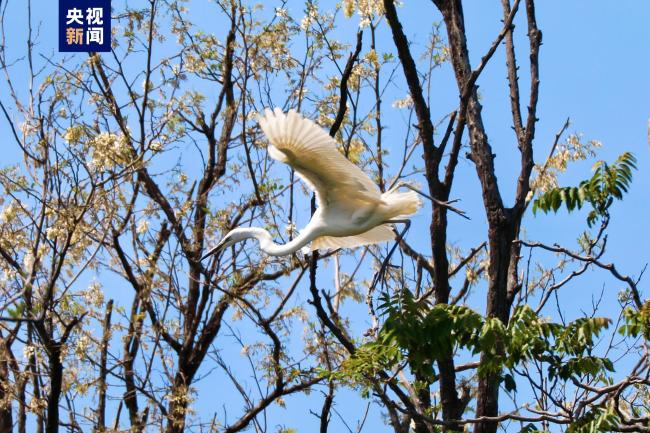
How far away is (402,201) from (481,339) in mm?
1593

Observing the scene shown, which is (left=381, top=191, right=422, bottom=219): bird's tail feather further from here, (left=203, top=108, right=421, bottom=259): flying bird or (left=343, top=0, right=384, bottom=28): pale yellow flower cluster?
(left=343, top=0, right=384, bottom=28): pale yellow flower cluster

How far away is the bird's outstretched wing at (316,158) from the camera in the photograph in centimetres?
555

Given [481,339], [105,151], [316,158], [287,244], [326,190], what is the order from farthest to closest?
[105,151], [287,244], [326,190], [316,158], [481,339]

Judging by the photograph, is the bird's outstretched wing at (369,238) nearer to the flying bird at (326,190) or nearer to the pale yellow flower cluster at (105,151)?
the flying bird at (326,190)

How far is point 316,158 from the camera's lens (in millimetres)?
5820

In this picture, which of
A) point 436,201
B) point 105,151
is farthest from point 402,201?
point 105,151

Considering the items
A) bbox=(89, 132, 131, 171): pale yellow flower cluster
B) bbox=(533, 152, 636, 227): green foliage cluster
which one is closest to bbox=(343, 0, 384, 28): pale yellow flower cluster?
bbox=(89, 132, 131, 171): pale yellow flower cluster

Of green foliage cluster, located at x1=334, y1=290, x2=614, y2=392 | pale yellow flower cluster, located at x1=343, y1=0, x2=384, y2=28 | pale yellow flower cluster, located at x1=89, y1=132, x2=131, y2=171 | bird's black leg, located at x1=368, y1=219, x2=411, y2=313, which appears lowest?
green foliage cluster, located at x1=334, y1=290, x2=614, y2=392

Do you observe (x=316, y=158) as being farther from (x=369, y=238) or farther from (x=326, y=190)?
(x=369, y=238)

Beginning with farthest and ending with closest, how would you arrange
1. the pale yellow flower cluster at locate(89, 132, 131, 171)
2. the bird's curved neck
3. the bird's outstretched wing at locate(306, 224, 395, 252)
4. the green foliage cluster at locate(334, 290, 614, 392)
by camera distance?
the pale yellow flower cluster at locate(89, 132, 131, 171) < the bird's outstretched wing at locate(306, 224, 395, 252) < the bird's curved neck < the green foliage cluster at locate(334, 290, 614, 392)

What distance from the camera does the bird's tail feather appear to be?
20.6ft

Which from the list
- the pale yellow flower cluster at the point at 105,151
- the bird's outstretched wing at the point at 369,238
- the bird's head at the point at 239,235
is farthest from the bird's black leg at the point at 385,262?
the pale yellow flower cluster at the point at 105,151

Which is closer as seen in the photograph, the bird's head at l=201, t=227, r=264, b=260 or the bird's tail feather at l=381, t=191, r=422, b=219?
the bird's tail feather at l=381, t=191, r=422, b=219

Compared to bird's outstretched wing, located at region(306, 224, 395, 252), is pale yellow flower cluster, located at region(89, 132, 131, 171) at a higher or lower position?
higher
